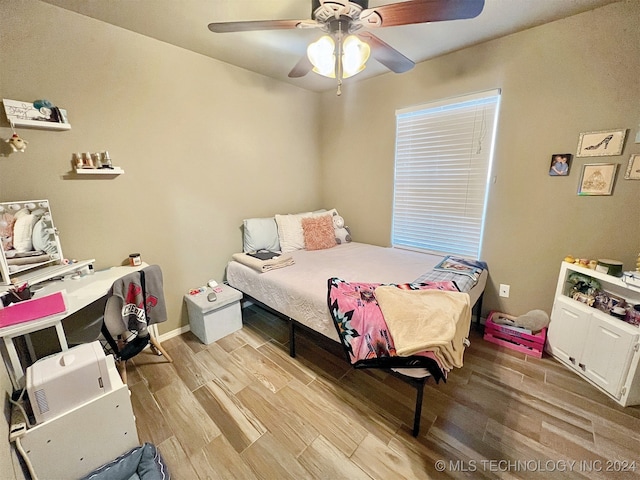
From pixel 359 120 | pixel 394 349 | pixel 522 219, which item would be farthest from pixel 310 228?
pixel 522 219

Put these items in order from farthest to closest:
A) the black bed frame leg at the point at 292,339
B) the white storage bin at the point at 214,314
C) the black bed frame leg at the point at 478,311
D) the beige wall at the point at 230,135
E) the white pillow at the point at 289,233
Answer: the white pillow at the point at 289,233 → the black bed frame leg at the point at 478,311 → the white storage bin at the point at 214,314 → the black bed frame leg at the point at 292,339 → the beige wall at the point at 230,135

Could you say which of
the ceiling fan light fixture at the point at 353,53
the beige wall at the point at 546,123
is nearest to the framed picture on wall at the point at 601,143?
the beige wall at the point at 546,123

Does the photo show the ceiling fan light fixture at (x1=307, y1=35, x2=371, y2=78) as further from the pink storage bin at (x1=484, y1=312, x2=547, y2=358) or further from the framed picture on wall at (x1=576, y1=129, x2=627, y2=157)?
the pink storage bin at (x1=484, y1=312, x2=547, y2=358)

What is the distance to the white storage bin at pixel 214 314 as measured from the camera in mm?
2258

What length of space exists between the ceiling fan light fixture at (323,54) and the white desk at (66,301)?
6.24 feet

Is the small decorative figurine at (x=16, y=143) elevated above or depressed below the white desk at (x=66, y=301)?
above

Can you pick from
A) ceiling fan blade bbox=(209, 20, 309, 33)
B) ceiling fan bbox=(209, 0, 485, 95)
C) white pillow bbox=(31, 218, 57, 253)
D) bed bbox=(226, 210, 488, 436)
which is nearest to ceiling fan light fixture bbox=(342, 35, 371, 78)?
ceiling fan bbox=(209, 0, 485, 95)

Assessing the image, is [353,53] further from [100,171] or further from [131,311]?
[131,311]

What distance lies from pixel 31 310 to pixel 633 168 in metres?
3.72

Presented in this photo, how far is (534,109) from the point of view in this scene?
201 centimetres

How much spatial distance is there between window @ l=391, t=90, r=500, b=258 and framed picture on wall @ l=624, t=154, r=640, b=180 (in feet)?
2.69

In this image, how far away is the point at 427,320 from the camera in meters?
1.43

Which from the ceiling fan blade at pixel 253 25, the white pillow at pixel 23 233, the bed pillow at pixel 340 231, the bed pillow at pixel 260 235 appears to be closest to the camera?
the ceiling fan blade at pixel 253 25

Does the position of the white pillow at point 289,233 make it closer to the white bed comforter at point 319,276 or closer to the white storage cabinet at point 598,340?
the white bed comforter at point 319,276
